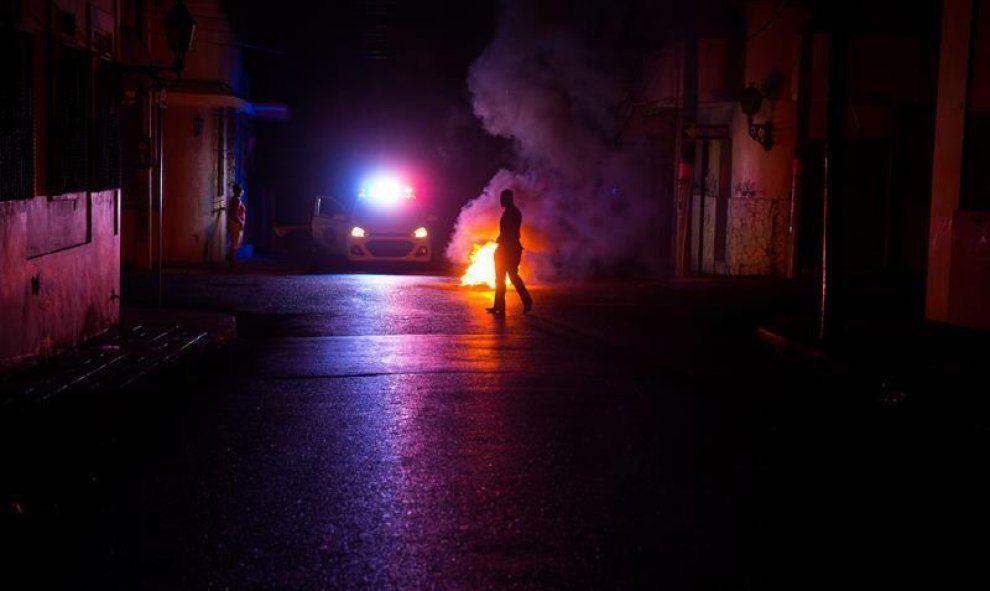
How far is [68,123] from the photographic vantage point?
42.1ft

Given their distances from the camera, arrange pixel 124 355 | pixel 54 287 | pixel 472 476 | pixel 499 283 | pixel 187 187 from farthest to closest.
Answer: pixel 187 187 → pixel 499 283 → pixel 124 355 → pixel 54 287 → pixel 472 476

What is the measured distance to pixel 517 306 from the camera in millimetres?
18734

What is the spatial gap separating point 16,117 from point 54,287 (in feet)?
7.09

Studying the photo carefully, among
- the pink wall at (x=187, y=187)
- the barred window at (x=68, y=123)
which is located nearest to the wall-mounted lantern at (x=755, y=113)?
the pink wall at (x=187, y=187)

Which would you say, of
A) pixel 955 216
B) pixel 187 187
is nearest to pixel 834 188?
pixel 955 216

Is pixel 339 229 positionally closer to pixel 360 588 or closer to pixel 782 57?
pixel 782 57

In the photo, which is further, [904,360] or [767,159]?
[767,159]

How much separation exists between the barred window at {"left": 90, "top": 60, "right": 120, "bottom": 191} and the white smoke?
11.6 m

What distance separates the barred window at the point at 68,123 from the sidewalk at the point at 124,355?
1.75m

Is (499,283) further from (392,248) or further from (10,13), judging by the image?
(392,248)

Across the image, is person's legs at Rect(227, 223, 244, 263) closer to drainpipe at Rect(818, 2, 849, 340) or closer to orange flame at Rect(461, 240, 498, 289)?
orange flame at Rect(461, 240, 498, 289)

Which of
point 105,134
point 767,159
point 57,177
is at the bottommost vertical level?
point 57,177

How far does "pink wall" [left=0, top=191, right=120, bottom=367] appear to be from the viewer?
11.0m

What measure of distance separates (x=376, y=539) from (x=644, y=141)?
2538 centimetres
